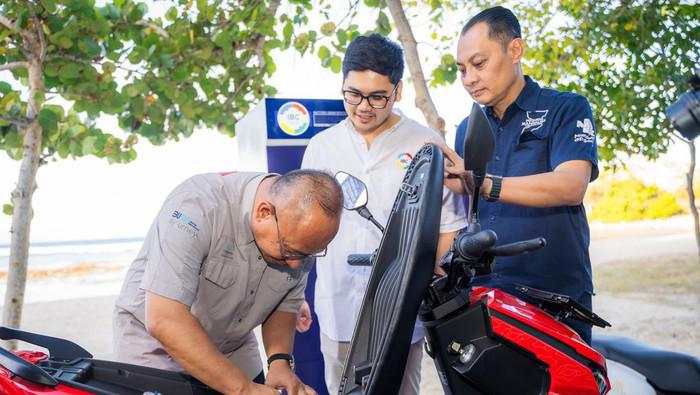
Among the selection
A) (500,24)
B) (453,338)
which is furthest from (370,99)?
(453,338)

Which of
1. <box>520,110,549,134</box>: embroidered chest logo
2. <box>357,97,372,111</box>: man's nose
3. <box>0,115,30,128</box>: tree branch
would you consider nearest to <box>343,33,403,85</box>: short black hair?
<box>357,97,372,111</box>: man's nose

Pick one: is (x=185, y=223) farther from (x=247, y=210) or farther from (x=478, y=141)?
(x=478, y=141)

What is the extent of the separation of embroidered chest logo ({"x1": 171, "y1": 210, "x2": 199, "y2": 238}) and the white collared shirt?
91 centimetres

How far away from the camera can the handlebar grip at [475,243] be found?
113 centimetres

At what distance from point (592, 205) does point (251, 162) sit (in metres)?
11.6

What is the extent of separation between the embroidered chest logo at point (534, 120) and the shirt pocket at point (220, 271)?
0.91m

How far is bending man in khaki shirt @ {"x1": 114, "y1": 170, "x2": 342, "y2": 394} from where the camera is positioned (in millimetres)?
1474

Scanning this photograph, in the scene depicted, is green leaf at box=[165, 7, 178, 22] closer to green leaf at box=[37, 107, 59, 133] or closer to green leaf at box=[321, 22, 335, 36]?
green leaf at box=[321, 22, 335, 36]

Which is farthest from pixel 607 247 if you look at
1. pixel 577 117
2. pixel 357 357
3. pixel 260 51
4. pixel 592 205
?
pixel 357 357

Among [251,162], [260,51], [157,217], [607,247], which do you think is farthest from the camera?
[607,247]

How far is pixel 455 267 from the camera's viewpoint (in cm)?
127

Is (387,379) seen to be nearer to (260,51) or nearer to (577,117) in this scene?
(577,117)

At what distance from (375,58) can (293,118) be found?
97 centimetres

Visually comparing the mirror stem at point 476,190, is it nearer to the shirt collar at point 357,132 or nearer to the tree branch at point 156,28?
the shirt collar at point 357,132
